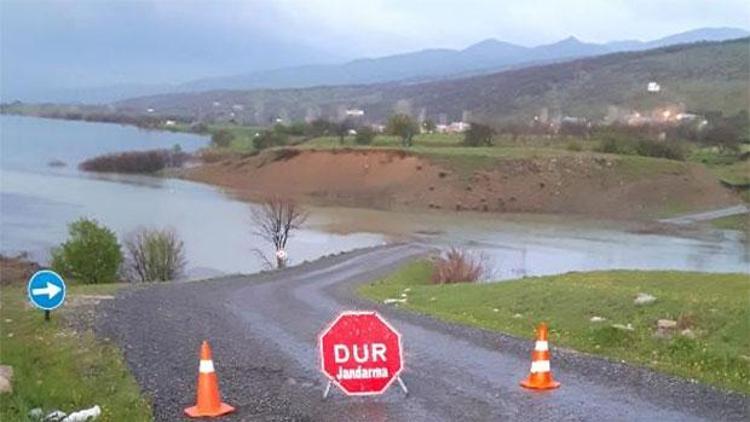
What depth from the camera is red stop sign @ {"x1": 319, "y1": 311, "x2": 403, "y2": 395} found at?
33.9ft

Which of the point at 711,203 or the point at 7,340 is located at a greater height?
the point at 7,340

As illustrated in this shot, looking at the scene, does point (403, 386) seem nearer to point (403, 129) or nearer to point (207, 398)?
point (207, 398)

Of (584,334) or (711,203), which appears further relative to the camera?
(711,203)

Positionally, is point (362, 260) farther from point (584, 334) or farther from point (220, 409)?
point (220, 409)

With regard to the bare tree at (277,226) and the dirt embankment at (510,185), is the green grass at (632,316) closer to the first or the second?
the bare tree at (277,226)

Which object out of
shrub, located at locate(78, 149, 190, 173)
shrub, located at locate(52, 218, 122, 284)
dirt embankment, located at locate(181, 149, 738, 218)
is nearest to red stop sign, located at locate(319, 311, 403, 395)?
shrub, located at locate(52, 218, 122, 284)

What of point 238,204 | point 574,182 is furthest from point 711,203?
point 238,204

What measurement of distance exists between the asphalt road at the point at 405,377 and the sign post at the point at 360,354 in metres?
0.22

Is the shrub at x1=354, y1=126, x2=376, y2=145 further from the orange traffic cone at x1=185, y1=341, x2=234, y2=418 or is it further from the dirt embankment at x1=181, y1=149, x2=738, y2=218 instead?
the orange traffic cone at x1=185, y1=341, x2=234, y2=418

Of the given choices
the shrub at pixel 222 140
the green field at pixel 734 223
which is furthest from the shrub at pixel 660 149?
the shrub at pixel 222 140

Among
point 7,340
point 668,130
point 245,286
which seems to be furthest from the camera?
point 668,130

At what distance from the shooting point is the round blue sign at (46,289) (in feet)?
51.0

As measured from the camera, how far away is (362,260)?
149ft

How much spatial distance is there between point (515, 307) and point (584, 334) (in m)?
4.63
